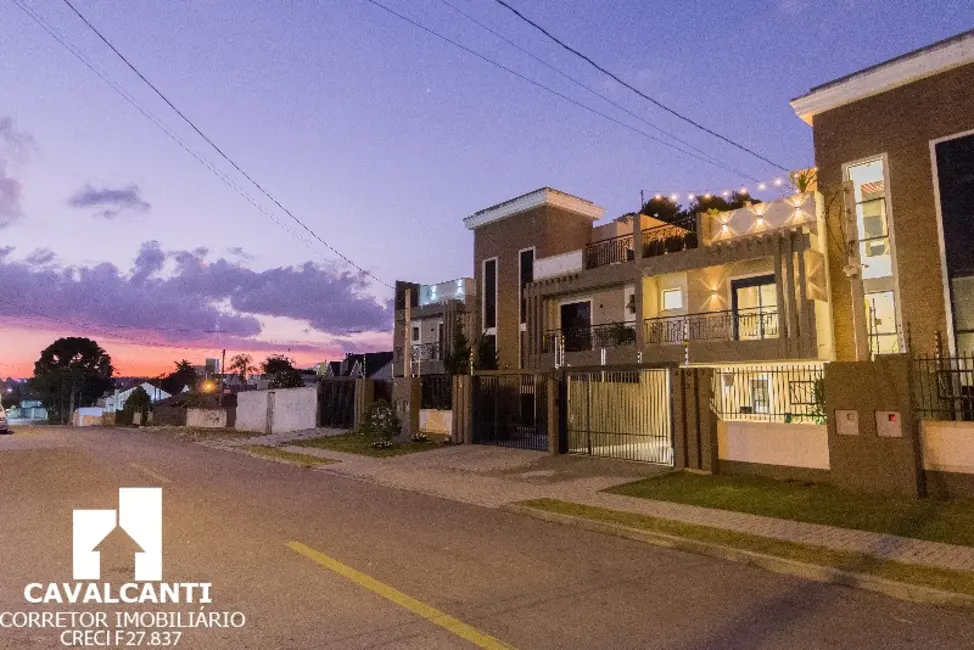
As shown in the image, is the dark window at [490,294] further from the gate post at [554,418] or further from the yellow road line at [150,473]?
the yellow road line at [150,473]

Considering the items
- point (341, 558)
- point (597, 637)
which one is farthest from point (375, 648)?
point (341, 558)

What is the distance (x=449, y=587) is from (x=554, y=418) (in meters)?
11.1

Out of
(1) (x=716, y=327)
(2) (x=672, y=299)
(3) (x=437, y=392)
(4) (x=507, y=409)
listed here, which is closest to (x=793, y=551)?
(4) (x=507, y=409)

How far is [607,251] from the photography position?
24328 mm

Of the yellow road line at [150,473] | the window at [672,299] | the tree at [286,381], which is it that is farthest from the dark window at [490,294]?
the yellow road line at [150,473]

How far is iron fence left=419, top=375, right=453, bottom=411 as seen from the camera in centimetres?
2116

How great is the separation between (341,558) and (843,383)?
9.01 metres

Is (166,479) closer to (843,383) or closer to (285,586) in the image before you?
(285,586)

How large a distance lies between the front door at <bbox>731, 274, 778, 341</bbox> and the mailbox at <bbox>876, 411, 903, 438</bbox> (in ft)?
27.7

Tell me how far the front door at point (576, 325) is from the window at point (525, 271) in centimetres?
229

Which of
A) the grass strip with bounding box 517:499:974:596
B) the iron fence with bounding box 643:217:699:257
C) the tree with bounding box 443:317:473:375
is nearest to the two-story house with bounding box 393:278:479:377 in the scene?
the tree with bounding box 443:317:473:375

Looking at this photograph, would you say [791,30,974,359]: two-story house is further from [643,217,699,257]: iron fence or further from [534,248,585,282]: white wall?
[534,248,585,282]: white wall

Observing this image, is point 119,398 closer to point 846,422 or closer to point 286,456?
point 286,456

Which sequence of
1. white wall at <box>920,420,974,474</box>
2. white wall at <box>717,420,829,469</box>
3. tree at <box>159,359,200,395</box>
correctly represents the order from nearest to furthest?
white wall at <box>920,420,974,474</box>
white wall at <box>717,420,829,469</box>
tree at <box>159,359,200,395</box>
